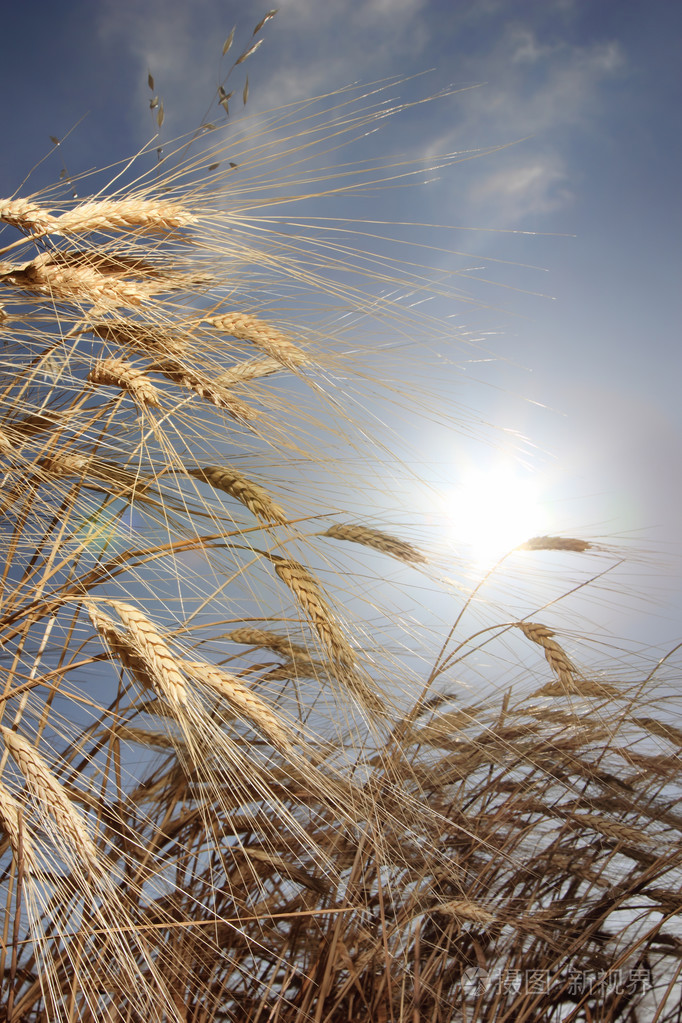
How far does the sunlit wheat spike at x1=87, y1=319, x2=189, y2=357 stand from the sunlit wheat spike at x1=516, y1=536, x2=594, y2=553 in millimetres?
1006

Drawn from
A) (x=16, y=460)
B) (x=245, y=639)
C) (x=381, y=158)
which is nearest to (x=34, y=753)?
(x=16, y=460)

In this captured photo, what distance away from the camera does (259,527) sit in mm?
1212

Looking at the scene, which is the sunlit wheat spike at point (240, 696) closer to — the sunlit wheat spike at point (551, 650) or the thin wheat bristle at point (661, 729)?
the sunlit wheat spike at point (551, 650)

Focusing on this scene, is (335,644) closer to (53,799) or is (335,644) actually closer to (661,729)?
(53,799)

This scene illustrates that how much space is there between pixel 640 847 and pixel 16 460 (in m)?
1.67

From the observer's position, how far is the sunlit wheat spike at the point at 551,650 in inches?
56.8

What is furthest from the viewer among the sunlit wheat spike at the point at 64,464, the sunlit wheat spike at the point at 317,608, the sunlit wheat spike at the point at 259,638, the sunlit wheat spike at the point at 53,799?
the sunlit wheat spike at the point at 259,638

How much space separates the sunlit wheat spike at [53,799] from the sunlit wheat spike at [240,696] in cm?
28

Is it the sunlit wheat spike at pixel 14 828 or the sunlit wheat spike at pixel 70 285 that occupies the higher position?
the sunlit wheat spike at pixel 70 285

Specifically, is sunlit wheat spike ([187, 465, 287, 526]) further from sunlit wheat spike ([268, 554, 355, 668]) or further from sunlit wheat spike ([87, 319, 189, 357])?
sunlit wheat spike ([87, 319, 189, 357])

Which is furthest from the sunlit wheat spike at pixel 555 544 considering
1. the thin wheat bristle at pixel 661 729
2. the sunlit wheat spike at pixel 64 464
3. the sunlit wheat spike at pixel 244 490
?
the sunlit wheat spike at pixel 64 464

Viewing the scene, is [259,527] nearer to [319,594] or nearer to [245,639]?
[319,594]

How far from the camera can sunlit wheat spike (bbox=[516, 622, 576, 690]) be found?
1.44m

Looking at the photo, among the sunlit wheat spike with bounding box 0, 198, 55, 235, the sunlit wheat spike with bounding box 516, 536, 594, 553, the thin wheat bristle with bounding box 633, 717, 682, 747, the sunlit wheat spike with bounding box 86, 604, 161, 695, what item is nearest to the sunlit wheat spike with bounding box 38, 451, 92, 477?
the sunlit wheat spike with bounding box 86, 604, 161, 695
